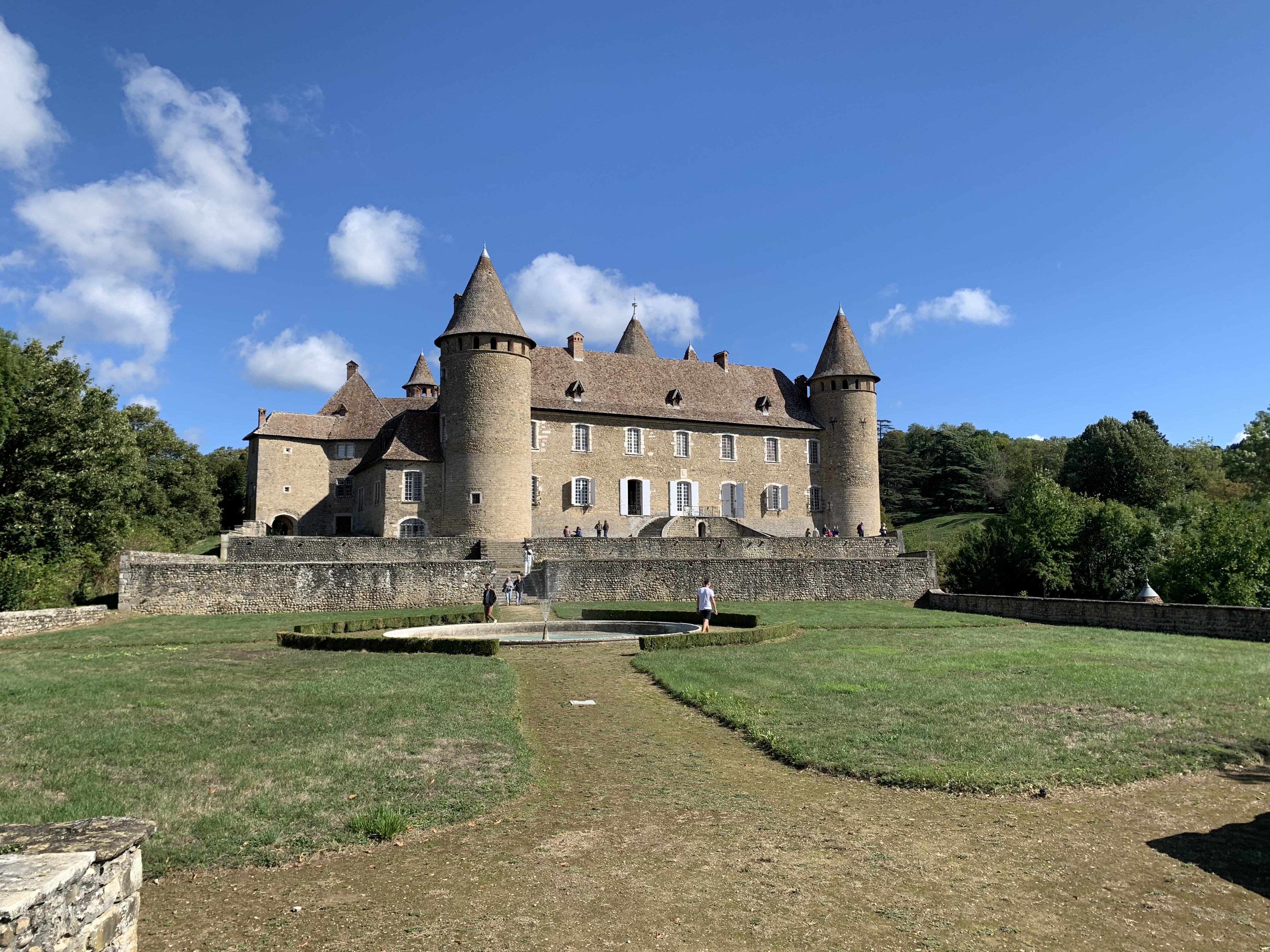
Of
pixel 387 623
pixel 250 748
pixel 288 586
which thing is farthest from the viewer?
pixel 288 586

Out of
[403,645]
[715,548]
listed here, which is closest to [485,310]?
[715,548]

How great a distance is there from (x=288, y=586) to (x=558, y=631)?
10.4 metres

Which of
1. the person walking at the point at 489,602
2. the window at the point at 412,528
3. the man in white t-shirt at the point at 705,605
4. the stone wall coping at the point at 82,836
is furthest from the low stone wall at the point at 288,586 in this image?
the stone wall coping at the point at 82,836

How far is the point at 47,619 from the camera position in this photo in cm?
2195

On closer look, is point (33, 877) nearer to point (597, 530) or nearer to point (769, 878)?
point (769, 878)

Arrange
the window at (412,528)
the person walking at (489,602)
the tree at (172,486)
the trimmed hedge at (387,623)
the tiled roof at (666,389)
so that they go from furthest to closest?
the tree at (172,486), the tiled roof at (666,389), the window at (412,528), the person walking at (489,602), the trimmed hedge at (387,623)

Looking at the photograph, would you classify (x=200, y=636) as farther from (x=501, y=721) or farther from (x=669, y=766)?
(x=669, y=766)

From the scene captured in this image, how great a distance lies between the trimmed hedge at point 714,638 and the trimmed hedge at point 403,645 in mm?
3340

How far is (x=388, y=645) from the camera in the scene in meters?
17.3

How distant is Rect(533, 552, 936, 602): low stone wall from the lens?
30.4 m

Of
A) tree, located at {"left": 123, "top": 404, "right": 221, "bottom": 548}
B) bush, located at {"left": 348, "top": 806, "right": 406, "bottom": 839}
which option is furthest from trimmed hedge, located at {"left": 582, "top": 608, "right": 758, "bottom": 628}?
tree, located at {"left": 123, "top": 404, "right": 221, "bottom": 548}

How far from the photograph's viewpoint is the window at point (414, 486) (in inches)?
1550

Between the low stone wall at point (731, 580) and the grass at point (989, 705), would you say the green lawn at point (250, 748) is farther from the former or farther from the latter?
the low stone wall at point (731, 580)

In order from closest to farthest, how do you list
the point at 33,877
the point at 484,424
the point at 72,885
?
the point at 33,877, the point at 72,885, the point at 484,424
